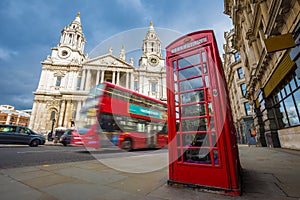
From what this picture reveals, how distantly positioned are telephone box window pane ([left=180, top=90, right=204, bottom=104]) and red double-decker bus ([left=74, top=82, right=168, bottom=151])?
6.17 m

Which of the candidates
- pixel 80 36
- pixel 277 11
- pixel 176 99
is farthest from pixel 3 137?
pixel 80 36

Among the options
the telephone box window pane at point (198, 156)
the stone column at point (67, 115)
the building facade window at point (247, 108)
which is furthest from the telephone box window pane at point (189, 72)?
the stone column at point (67, 115)

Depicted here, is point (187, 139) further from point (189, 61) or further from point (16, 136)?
point (16, 136)

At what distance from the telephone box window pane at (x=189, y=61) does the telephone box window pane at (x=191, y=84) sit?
1.00 ft

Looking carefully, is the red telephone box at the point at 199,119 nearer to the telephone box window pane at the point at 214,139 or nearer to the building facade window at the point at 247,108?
the telephone box window pane at the point at 214,139

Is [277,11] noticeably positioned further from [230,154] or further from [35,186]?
[35,186]

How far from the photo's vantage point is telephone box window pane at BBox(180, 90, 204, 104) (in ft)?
7.64

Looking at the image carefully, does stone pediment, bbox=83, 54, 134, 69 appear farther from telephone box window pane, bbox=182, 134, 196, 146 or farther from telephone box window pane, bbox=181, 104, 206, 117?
telephone box window pane, bbox=182, 134, 196, 146

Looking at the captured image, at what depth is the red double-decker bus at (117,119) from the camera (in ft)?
24.8

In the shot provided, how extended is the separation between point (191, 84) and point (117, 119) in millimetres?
6529

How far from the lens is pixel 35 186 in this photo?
7.25 ft

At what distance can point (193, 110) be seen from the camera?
2.34m

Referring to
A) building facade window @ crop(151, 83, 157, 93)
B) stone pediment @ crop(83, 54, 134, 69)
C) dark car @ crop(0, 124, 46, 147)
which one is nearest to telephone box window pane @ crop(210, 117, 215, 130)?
dark car @ crop(0, 124, 46, 147)

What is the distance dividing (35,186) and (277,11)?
850cm
